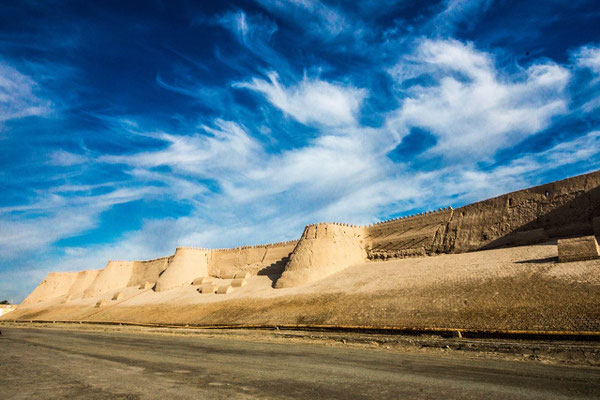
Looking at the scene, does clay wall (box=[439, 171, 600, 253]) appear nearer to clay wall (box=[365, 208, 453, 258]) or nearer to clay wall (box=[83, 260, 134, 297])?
clay wall (box=[365, 208, 453, 258])

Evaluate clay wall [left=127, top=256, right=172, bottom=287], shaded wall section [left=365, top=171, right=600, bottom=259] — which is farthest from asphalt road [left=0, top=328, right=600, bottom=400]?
clay wall [left=127, top=256, right=172, bottom=287]

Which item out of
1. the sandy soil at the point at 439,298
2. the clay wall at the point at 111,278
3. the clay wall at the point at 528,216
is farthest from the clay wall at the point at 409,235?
the clay wall at the point at 111,278

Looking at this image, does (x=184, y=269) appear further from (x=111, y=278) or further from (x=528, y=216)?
(x=528, y=216)

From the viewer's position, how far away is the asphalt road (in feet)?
19.4

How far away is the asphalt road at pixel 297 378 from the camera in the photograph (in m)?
5.91

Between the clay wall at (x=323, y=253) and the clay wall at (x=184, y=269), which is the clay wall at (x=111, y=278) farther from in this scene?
the clay wall at (x=323, y=253)

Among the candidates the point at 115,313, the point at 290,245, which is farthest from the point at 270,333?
the point at 115,313

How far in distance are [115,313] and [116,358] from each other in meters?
30.0

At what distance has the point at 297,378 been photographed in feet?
24.1

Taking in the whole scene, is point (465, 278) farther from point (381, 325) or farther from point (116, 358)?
point (116, 358)

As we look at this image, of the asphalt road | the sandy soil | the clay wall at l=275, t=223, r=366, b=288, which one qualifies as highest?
the clay wall at l=275, t=223, r=366, b=288

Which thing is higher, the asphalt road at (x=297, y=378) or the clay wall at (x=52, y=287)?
the clay wall at (x=52, y=287)

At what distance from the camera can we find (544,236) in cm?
2123

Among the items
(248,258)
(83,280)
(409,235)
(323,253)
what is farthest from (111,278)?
(409,235)
